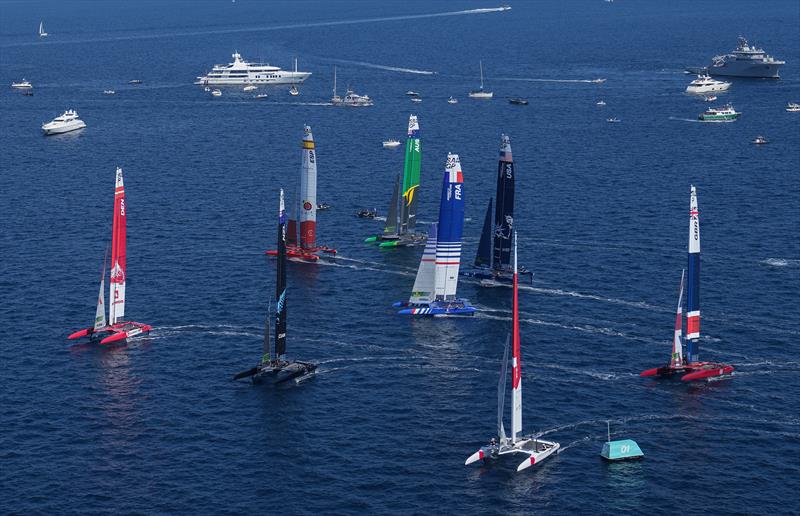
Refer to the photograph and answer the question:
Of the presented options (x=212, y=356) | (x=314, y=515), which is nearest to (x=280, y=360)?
(x=212, y=356)

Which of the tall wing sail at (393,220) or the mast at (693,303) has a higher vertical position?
the tall wing sail at (393,220)

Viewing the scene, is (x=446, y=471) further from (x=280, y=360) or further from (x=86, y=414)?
(x=86, y=414)

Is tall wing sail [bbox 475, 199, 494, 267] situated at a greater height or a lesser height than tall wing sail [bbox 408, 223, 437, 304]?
greater

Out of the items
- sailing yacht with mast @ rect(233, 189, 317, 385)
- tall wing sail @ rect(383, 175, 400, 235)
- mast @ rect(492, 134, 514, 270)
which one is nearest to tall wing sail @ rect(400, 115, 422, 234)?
tall wing sail @ rect(383, 175, 400, 235)

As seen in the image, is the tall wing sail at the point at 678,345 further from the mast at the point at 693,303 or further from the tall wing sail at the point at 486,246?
the tall wing sail at the point at 486,246

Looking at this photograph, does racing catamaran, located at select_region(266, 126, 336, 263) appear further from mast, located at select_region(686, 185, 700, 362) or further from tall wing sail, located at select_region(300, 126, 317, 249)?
mast, located at select_region(686, 185, 700, 362)

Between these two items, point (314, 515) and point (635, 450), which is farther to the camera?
point (635, 450)

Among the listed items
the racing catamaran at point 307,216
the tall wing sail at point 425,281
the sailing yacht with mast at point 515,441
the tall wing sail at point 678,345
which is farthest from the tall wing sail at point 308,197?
the sailing yacht with mast at point 515,441
